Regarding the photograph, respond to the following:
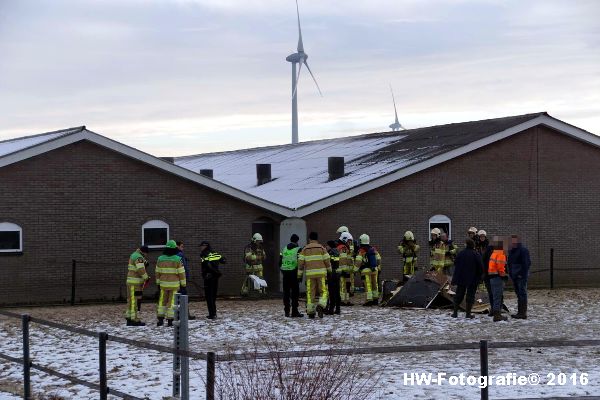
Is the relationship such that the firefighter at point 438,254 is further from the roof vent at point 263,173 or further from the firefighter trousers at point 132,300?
the roof vent at point 263,173

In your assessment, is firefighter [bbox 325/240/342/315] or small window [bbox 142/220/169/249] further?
small window [bbox 142/220/169/249]

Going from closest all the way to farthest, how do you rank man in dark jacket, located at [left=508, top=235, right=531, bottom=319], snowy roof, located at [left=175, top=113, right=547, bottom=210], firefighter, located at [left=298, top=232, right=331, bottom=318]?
man in dark jacket, located at [left=508, top=235, right=531, bottom=319]
firefighter, located at [left=298, top=232, right=331, bottom=318]
snowy roof, located at [left=175, top=113, right=547, bottom=210]

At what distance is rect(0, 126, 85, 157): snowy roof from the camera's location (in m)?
28.2

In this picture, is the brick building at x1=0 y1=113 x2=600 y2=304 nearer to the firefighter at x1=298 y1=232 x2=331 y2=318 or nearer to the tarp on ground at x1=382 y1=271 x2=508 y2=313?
the tarp on ground at x1=382 y1=271 x2=508 y2=313

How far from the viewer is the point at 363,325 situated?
2114 cm

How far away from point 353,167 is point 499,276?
15.0 m

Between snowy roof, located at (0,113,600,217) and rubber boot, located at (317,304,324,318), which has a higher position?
snowy roof, located at (0,113,600,217)

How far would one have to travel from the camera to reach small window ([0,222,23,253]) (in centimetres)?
2698

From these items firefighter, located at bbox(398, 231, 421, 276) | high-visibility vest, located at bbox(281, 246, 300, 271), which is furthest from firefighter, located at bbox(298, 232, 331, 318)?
firefighter, located at bbox(398, 231, 421, 276)

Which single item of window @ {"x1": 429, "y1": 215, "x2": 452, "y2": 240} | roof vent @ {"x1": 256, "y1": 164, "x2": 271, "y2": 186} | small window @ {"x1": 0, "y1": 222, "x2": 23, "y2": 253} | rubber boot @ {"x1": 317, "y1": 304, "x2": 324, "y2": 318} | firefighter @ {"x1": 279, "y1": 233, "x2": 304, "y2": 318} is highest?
roof vent @ {"x1": 256, "y1": 164, "x2": 271, "y2": 186}

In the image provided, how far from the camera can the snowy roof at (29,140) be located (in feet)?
92.4

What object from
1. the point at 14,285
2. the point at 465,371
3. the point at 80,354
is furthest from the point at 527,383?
the point at 14,285

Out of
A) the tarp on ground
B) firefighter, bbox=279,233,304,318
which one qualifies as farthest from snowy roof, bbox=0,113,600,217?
firefighter, bbox=279,233,304,318

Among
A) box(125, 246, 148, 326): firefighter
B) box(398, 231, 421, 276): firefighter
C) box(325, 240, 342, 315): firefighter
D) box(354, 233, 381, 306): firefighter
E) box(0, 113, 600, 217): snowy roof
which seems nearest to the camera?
box(125, 246, 148, 326): firefighter
